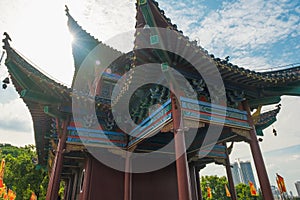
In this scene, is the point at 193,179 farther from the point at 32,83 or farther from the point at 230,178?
the point at 32,83

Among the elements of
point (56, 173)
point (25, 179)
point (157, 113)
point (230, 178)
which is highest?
point (157, 113)

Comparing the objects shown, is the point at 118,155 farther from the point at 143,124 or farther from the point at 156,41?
the point at 156,41

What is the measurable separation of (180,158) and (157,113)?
1.88 m

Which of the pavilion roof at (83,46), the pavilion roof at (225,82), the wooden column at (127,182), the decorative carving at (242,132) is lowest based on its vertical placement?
the wooden column at (127,182)

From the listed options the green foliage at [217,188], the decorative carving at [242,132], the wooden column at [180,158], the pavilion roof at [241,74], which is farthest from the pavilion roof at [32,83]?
the green foliage at [217,188]

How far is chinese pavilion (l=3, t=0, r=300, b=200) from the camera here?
5.14m

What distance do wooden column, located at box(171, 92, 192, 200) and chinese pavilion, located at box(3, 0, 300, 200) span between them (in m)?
0.02

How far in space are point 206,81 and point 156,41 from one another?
2252mm

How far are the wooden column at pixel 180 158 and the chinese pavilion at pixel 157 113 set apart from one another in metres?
0.02

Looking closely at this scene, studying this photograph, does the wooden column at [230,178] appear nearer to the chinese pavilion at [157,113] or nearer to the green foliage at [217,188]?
the chinese pavilion at [157,113]

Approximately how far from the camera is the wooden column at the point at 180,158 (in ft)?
14.6

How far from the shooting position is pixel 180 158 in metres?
4.80

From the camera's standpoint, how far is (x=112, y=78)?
37.3ft

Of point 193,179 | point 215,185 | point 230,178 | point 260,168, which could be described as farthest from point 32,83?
point 215,185
